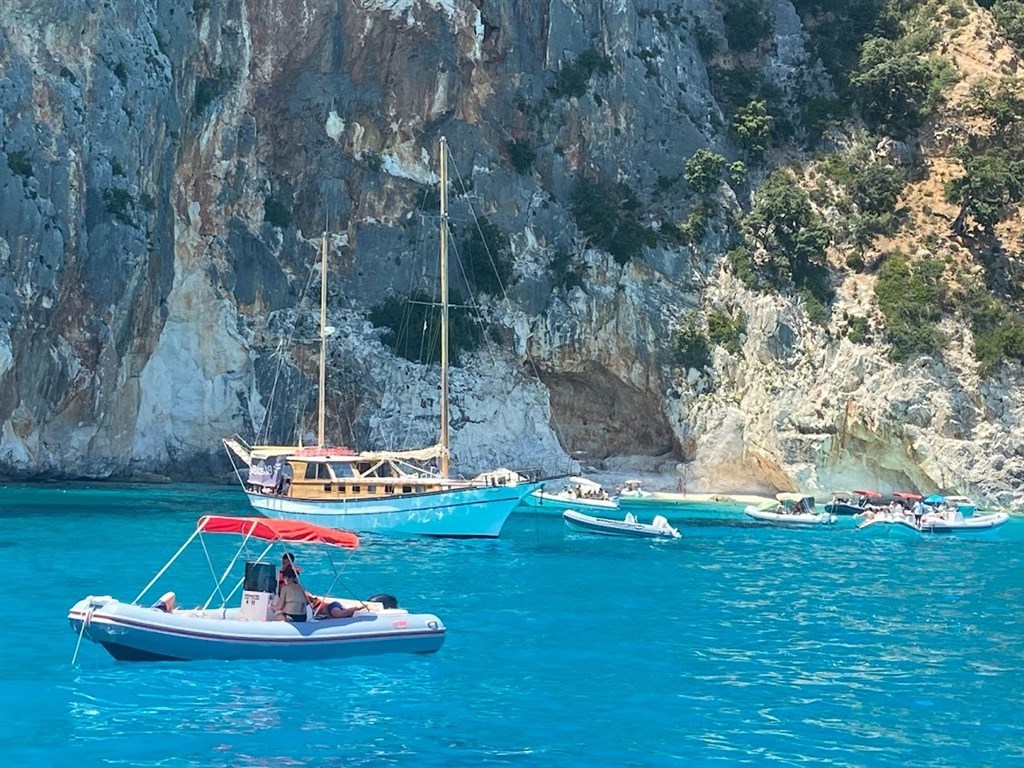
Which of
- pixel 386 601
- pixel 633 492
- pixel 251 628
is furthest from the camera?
pixel 633 492

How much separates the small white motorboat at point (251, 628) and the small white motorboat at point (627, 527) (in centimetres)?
1918

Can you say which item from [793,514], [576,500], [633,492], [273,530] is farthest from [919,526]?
[273,530]

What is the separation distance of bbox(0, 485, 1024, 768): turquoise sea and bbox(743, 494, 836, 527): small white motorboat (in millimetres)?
13136

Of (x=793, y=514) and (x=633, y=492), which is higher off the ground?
(x=633, y=492)

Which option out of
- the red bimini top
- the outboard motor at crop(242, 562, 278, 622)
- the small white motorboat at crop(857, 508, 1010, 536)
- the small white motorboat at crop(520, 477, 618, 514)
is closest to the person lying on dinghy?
the outboard motor at crop(242, 562, 278, 622)

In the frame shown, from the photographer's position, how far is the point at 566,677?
55.8 feet

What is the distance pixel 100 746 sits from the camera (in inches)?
516

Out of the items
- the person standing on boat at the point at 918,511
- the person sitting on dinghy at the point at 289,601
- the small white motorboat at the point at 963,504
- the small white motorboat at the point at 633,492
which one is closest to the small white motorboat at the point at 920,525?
the person standing on boat at the point at 918,511

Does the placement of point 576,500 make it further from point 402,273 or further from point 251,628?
point 251,628

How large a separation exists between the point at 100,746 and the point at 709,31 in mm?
62666

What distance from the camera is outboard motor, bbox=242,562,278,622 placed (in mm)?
17516

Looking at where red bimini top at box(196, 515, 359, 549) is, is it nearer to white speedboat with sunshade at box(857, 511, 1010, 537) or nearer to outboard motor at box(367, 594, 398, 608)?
outboard motor at box(367, 594, 398, 608)

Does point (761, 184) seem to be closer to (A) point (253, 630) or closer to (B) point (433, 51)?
(B) point (433, 51)

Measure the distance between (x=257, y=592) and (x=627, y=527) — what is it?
71.1 feet
